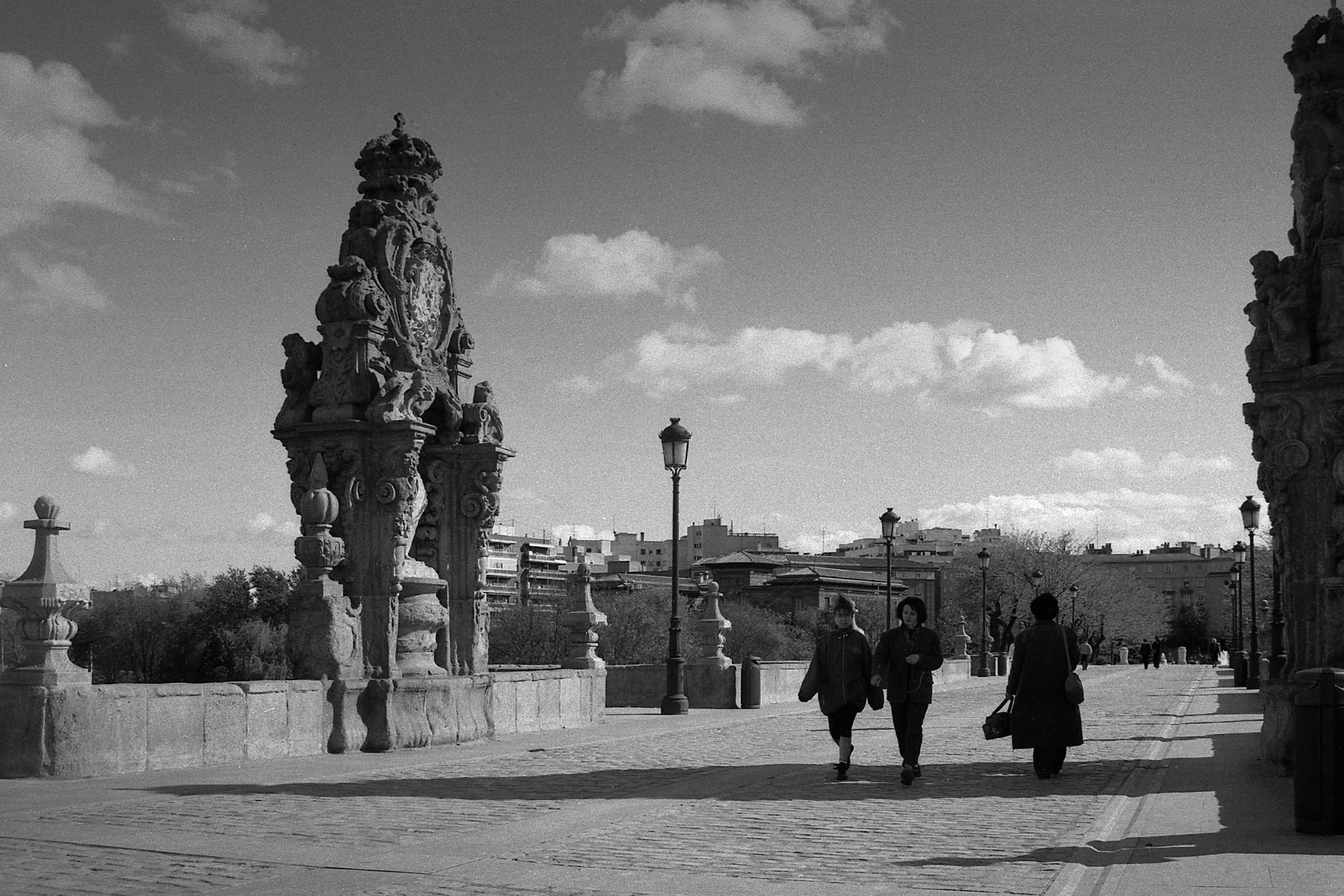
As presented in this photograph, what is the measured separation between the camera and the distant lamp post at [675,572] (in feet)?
80.2

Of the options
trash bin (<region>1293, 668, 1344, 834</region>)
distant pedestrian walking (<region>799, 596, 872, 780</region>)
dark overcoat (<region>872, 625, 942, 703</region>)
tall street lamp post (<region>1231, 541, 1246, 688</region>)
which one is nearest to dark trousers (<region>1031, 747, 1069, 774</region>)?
dark overcoat (<region>872, 625, 942, 703</region>)

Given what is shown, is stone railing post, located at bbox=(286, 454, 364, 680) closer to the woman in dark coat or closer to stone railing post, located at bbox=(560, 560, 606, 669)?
stone railing post, located at bbox=(560, 560, 606, 669)

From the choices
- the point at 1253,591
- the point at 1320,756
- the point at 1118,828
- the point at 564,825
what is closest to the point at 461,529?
the point at 564,825

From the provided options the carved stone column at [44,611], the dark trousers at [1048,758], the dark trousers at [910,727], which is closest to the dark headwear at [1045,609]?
the dark trousers at [1048,758]

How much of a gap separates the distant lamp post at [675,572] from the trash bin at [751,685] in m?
1.74

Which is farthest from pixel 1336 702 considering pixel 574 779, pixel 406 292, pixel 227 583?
pixel 227 583

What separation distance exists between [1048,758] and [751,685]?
1502cm

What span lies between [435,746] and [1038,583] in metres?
78.0

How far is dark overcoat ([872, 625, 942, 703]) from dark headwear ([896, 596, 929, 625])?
0.24ft

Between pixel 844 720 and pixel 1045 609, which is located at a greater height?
pixel 1045 609

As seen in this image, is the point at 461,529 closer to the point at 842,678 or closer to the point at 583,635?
the point at 583,635

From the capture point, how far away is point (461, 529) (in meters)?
17.7

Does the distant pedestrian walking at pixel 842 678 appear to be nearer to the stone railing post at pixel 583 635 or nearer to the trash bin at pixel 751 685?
the stone railing post at pixel 583 635

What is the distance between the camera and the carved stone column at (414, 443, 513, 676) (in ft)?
57.4
